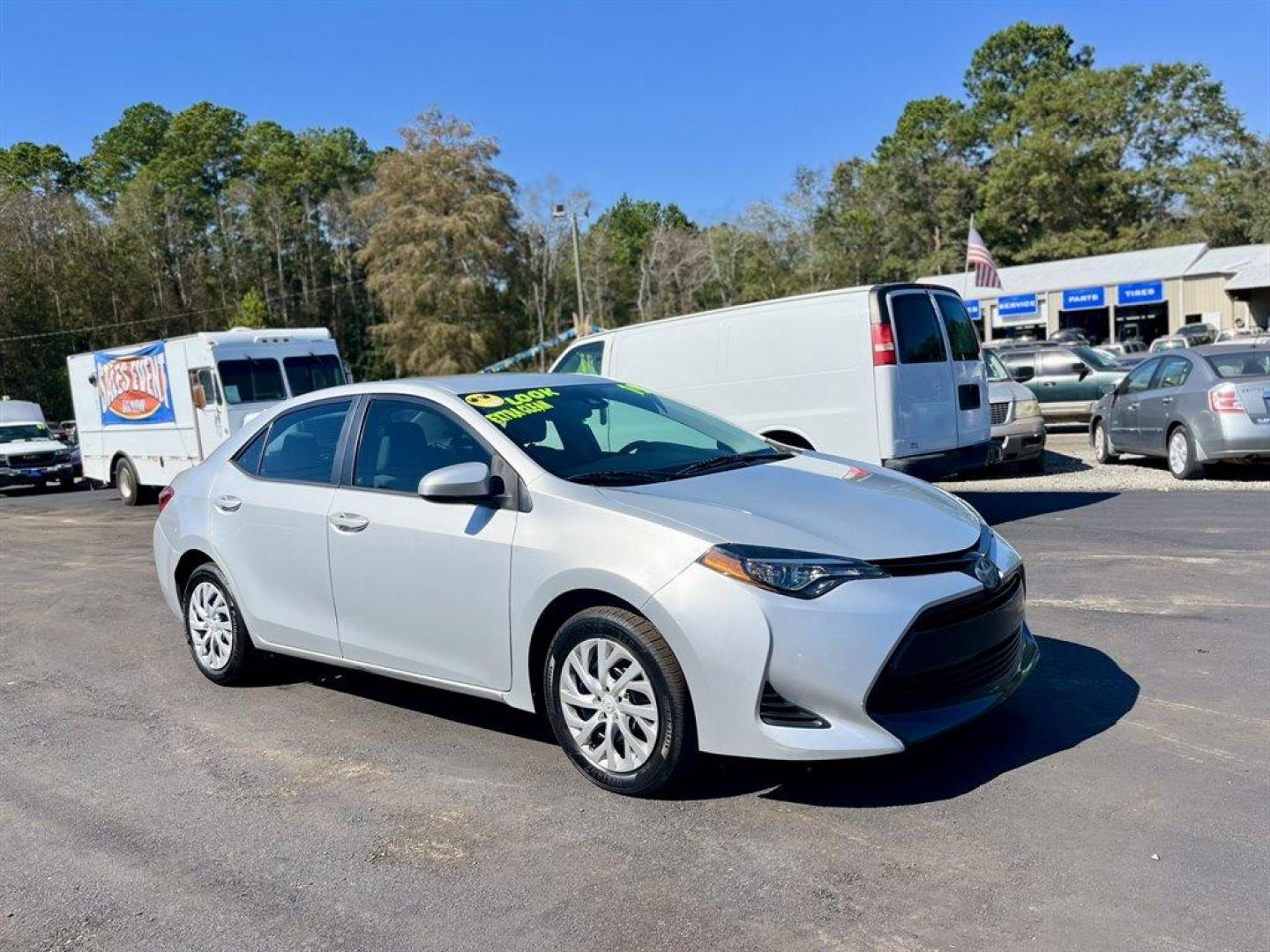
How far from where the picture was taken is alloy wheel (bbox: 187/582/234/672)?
6055 millimetres

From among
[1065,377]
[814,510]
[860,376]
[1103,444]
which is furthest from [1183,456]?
[814,510]

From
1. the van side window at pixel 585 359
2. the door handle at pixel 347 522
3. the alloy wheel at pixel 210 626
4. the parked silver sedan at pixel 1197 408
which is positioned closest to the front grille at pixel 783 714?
the door handle at pixel 347 522

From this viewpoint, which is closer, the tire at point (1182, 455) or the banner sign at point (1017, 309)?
the tire at point (1182, 455)

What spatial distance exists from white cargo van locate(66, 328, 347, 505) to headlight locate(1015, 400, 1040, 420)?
11528 millimetres

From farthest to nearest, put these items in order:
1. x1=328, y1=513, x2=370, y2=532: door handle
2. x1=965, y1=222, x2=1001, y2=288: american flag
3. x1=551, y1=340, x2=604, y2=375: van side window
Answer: x1=965, y1=222, x2=1001, y2=288: american flag
x1=551, y1=340, x2=604, y2=375: van side window
x1=328, y1=513, x2=370, y2=532: door handle

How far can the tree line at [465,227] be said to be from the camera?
55281mm

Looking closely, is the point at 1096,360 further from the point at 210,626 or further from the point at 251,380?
the point at 210,626

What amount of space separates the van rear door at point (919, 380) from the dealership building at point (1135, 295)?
1516 inches

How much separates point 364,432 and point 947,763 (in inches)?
122

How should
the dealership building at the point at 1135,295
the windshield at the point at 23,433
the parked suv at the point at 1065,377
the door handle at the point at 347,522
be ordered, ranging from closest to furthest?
the door handle at the point at 347,522
the parked suv at the point at 1065,377
the windshield at the point at 23,433
the dealership building at the point at 1135,295

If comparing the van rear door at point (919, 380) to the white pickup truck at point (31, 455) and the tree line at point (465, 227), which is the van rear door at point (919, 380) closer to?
the white pickup truck at point (31, 455)

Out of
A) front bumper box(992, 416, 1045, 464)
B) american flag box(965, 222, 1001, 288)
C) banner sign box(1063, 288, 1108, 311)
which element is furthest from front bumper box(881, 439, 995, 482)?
banner sign box(1063, 288, 1108, 311)

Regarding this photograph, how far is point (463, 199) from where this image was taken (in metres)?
55.4

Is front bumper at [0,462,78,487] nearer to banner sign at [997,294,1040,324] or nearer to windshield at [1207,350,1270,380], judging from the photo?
windshield at [1207,350,1270,380]
